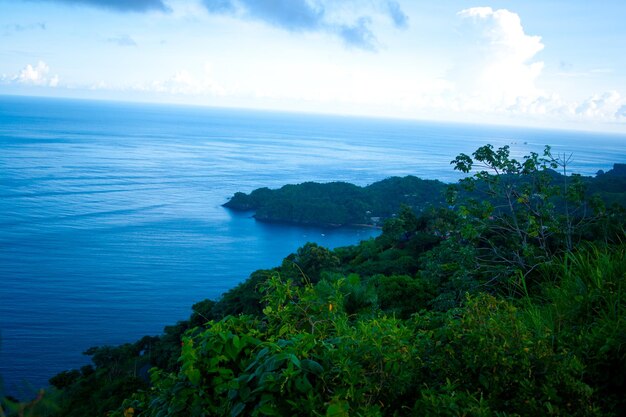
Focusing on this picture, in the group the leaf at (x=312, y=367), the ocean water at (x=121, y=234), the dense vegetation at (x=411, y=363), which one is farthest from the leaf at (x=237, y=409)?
the ocean water at (x=121, y=234)

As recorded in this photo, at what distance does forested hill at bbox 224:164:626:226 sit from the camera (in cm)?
4797

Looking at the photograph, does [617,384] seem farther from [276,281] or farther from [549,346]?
[276,281]

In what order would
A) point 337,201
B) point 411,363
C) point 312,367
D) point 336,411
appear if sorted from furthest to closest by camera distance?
1. point 337,201
2. point 411,363
3. point 312,367
4. point 336,411

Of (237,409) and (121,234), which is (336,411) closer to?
(237,409)

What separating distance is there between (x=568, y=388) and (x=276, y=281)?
1.36 m

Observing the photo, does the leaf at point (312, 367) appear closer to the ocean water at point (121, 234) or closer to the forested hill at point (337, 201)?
the ocean water at point (121, 234)

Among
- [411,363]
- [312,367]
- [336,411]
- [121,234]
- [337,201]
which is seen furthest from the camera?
[337,201]

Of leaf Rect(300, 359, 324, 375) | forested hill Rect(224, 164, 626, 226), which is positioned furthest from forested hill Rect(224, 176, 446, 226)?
leaf Rect(300, 359, 324, 375)

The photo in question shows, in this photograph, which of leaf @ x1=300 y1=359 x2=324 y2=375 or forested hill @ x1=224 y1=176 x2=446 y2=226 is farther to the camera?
forested hill @ x1=224 y1=176 x2=446 y2=226

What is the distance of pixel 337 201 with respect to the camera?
163ft

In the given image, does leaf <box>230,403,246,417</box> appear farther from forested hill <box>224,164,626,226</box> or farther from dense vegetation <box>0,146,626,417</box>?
forested hill <box>224,164,626,226</box>

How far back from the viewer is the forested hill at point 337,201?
48.0m

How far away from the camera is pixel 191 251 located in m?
37.3

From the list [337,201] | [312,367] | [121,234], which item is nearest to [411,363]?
[312,367]
